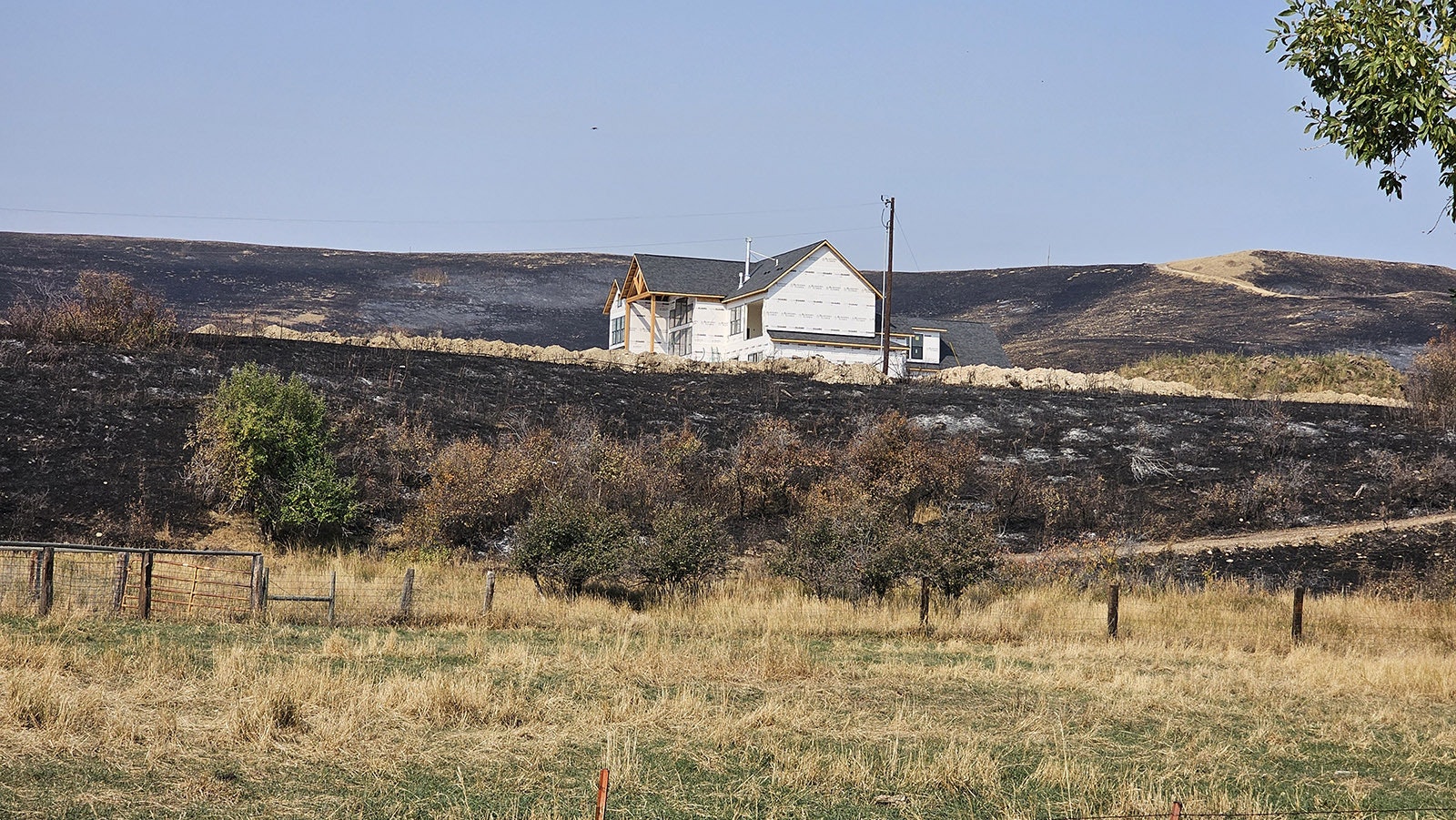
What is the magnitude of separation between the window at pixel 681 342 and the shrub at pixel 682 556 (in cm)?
3946

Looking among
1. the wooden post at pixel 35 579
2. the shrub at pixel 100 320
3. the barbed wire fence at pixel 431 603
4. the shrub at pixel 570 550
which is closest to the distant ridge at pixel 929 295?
the shrub at pixel 100 320

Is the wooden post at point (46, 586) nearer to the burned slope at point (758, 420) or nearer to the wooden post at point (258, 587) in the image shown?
the wooden post at point (258, 587)

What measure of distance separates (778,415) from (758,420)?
8.04ft

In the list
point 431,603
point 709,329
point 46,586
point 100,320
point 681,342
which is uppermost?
point 709,329

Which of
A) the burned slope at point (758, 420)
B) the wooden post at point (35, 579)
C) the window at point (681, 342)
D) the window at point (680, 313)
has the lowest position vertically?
the wooden post at point (35, 579)

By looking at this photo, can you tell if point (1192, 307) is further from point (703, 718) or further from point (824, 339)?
point (703, 718)

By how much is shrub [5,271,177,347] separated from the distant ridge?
31.0 meters

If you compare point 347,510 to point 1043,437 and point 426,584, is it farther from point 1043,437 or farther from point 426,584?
point 1043,437

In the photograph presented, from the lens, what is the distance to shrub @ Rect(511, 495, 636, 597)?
1017 inches

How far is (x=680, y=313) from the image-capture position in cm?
6831

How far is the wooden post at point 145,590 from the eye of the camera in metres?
20.7

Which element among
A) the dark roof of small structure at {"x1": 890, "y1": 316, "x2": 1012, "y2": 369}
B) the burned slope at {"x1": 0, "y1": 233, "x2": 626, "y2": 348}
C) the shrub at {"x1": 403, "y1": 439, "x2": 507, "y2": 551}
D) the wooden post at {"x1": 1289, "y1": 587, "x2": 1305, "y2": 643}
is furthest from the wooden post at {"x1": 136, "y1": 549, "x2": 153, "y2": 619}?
the burned slope at {"x1": 0, "y1": 233, "x2": 626, "y2": 348}

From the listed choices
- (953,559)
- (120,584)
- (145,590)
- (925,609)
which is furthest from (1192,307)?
(120,584)

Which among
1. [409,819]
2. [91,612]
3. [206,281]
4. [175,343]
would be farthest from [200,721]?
[206,281]
